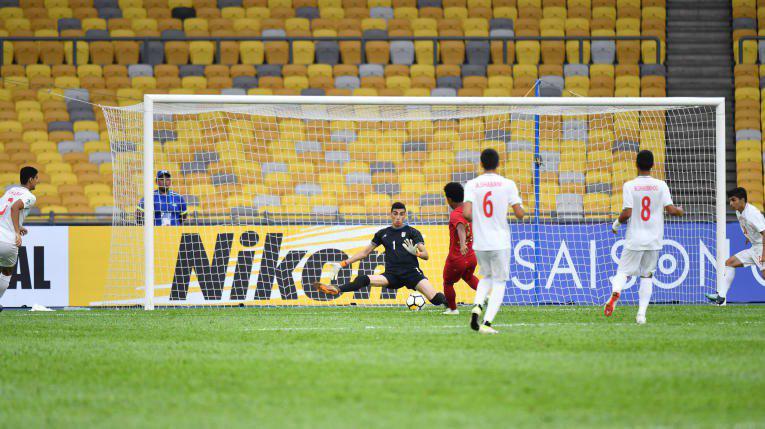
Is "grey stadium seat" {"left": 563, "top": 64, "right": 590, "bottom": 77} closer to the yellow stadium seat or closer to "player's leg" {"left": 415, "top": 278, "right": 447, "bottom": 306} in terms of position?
the yellow stadium seat

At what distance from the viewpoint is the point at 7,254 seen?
13.1 meters

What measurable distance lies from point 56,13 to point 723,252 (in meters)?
16.3

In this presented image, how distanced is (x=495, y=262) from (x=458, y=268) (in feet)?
10.5

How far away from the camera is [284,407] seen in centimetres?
569

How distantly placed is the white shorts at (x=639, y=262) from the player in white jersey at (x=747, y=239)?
363cm

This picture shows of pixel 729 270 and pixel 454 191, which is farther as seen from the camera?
pixel 729 270

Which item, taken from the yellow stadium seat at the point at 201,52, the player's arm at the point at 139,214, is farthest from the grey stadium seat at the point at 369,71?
the player's arm at the point at 139,214

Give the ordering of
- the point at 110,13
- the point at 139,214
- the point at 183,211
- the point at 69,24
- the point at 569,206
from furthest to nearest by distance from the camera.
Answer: the point at 110,13, the point at 69,24, the point at 569,206, the point at 183,211, the point at 139,214

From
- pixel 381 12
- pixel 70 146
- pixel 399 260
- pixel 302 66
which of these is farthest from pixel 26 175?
pixel 381 12

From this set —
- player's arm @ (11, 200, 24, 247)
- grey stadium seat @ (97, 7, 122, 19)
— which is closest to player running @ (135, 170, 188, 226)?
player's arm @ (11, 200, 24, 247)

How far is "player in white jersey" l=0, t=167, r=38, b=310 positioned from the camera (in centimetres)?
1279

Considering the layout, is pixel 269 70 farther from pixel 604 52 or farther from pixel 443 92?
pixel 604 52

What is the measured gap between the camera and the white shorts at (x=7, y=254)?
13.0 meters

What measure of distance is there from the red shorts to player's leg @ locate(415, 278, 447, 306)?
0.50m
